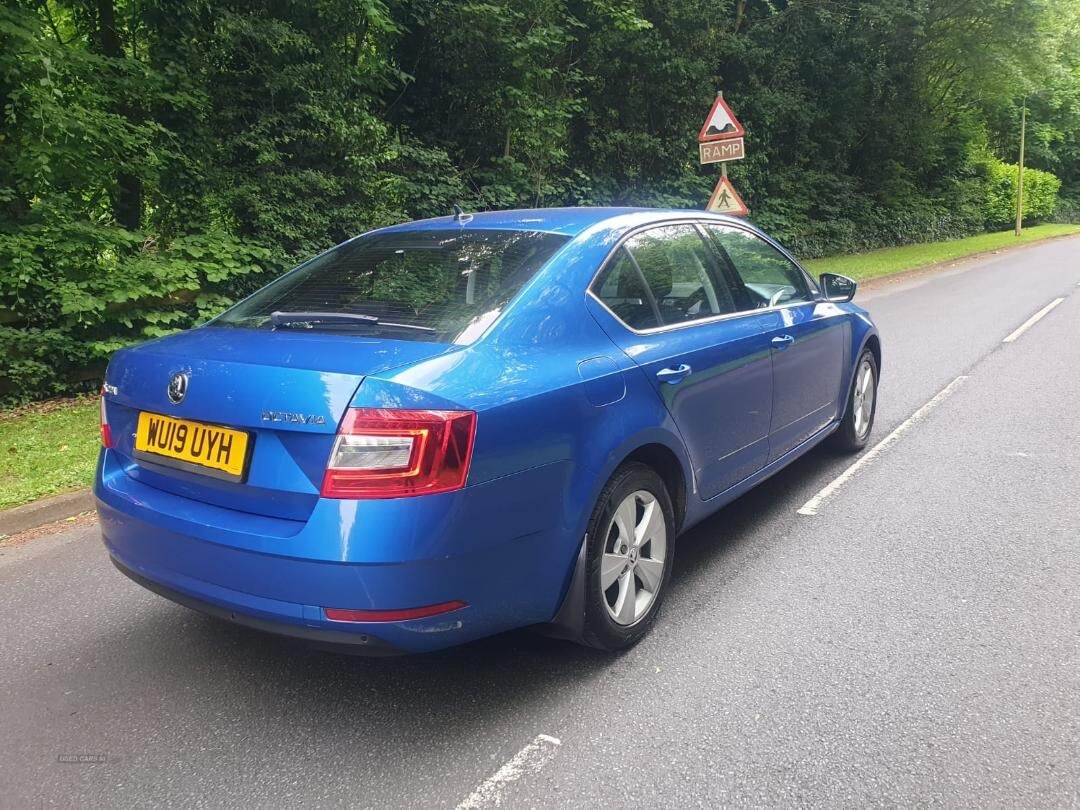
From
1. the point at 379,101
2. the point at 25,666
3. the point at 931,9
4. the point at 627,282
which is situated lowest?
the point at 25,666

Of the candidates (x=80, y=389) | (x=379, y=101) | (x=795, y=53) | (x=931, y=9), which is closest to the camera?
(x=80, y=389)

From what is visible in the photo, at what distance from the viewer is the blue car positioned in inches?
92.1

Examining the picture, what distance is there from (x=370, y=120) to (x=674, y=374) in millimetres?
8477

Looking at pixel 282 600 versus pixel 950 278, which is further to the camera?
pixel 950 278

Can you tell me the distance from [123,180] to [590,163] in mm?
10706

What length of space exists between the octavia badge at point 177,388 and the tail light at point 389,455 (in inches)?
26.0

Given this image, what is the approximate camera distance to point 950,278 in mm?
20016

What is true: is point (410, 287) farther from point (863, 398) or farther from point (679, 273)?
point (863, 398)

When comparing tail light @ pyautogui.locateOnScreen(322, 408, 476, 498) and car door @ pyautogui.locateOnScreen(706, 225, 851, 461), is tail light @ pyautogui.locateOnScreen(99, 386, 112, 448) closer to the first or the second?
tail light @ pyautogui.locateOnScreen(322, 408, 476, 498)

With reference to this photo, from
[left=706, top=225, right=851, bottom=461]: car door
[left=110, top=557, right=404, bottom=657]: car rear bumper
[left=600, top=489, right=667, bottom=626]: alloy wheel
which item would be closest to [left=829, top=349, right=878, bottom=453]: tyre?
[left=706, top=225, right=851, bottom=461]: car door

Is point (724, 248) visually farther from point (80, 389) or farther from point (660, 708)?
point (80, 389)

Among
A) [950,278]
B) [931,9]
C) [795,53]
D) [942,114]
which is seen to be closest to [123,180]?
[950,278]

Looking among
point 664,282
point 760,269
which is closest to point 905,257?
point 760,269

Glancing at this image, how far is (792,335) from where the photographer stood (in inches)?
172
